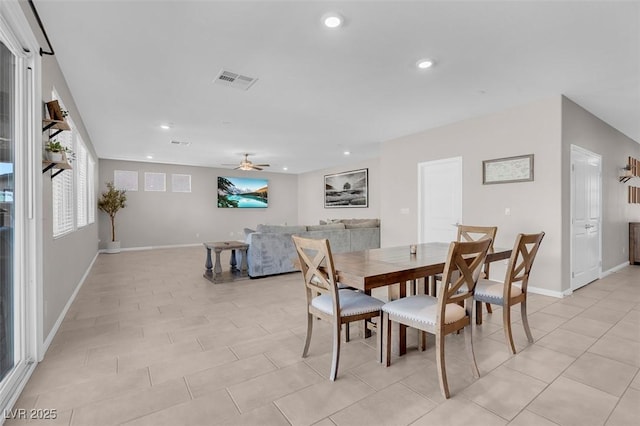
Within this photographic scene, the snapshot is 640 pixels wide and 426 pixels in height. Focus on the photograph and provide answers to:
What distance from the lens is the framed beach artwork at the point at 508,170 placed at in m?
4.08

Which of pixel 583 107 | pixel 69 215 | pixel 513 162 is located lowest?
pixel 69 215

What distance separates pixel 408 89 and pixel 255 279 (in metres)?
3.55

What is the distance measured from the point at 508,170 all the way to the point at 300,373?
390 centimetres

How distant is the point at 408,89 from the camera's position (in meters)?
3.61

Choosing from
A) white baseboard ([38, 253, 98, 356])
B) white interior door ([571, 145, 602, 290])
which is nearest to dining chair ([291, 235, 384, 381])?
white baseboard ([38, 253, 98, 356])

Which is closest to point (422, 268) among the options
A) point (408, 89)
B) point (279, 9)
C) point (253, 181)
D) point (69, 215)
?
point (279, 9)

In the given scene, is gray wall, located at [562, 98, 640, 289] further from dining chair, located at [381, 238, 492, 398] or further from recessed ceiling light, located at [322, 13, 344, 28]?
recessed ceiling light, located at [322, 13, 344, 28]

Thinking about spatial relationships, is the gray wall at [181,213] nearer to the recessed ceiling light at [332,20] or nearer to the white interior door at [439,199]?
the white interior door at [439,199]

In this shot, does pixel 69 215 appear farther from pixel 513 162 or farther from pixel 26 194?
pixel 513 162

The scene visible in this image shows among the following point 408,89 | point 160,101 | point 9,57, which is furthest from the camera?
Answer: point 160,101

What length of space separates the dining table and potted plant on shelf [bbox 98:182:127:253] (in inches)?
302

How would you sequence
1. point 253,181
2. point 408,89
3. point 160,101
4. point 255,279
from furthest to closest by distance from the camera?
1. point 253,181
2. point 255,279
3. point 160,101
4. point 408,89

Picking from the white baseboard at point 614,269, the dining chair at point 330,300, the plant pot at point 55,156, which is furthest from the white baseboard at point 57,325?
the white baseboard at point 614,269

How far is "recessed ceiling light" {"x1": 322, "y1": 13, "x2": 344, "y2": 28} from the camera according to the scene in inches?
88.3
